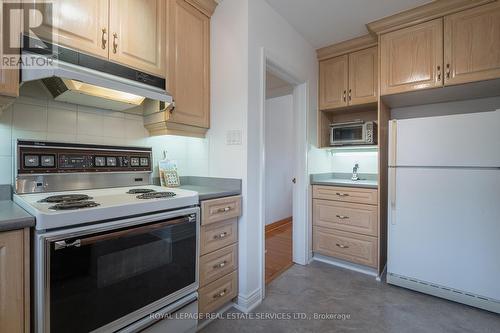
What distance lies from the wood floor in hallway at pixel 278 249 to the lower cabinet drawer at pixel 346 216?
570 mm

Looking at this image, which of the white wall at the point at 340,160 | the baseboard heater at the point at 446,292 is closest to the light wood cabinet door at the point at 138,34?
the white wall at the point at 340,160

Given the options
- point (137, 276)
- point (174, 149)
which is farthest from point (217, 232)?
point (174, 149)

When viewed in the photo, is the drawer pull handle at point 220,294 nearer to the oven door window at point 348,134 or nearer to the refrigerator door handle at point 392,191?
the refrigerator door handle at point 392,191

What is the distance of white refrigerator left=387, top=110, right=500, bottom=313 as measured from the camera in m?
1.73

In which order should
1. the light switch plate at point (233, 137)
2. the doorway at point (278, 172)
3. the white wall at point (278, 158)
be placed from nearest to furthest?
the light switch plate at point (233, 137) → the doorway at point (278, 172) → the white wall at point (278, 158)

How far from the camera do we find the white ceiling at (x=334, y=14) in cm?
199

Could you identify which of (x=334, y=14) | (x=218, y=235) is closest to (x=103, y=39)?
(x=218, y=235)

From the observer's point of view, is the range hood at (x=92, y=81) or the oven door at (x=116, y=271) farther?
the range hood at (x=92, y=81)

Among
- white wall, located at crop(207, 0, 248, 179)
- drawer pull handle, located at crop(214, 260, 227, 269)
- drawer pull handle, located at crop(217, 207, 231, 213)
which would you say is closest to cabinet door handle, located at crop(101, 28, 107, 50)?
white wall, located at crop(207, 0, 248, 179)

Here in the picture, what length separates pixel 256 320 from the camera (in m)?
1.67

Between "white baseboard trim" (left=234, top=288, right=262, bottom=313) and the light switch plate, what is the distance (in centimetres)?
118

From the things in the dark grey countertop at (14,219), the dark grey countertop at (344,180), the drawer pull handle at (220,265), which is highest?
the dark grey countertop at (344,180)

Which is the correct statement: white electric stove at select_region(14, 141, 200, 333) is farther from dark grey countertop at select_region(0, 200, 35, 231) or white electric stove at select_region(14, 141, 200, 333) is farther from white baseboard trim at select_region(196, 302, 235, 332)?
white baseboard trim at select_region(196, 302, 235, 332)

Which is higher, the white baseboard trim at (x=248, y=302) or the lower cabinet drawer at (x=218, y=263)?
the lower cabinet drawer at (x=218, y=263)
